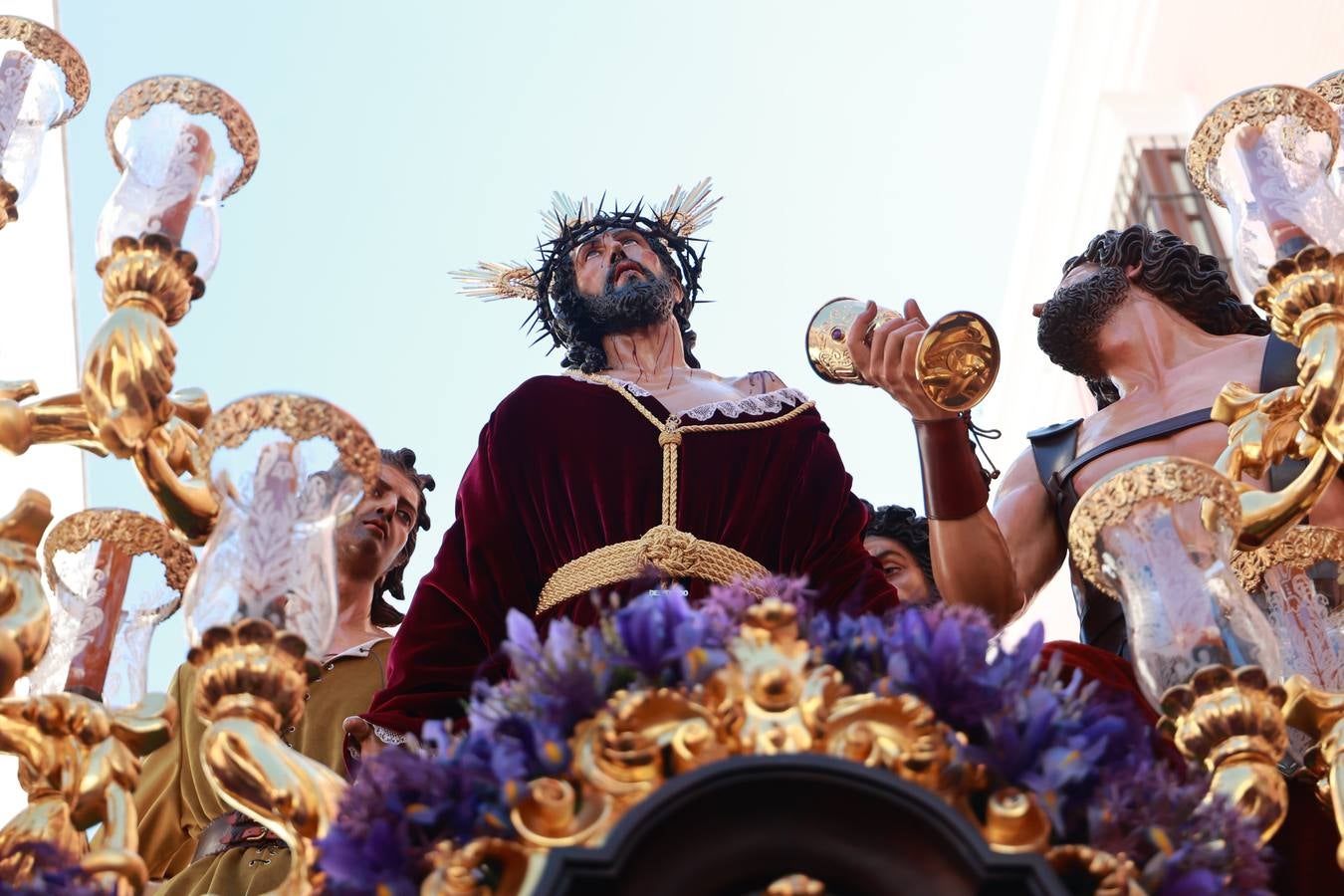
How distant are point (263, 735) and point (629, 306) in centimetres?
232

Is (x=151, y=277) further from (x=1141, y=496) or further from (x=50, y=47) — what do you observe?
(x=1141, y=496)

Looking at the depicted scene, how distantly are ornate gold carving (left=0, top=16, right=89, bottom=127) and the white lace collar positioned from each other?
4.22ft

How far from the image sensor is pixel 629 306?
504cm

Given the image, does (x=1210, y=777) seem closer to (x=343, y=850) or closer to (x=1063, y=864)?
(x=1063, y=864)

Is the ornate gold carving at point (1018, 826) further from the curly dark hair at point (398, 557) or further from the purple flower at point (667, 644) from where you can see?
the curly dark hair at point (398, 557)

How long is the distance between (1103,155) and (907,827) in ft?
44.1

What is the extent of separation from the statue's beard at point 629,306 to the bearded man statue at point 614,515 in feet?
0.91

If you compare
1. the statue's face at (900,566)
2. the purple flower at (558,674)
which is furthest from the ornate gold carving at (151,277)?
the statue's face at (900,566)

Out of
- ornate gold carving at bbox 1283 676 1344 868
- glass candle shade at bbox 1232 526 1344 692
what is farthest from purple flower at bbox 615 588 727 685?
glass candle shade at bbox 1232 526 1344 692

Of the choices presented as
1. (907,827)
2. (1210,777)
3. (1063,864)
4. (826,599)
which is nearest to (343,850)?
(907,827)

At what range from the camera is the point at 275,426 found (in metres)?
3.20

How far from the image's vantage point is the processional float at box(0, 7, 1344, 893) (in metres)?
2.53

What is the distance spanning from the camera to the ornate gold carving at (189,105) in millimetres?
3814

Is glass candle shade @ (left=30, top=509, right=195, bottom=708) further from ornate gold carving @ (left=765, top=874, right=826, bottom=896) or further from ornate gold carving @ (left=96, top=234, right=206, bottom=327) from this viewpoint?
ornate gold carving @ (left=765, top=874, right=826, bottom=896)
